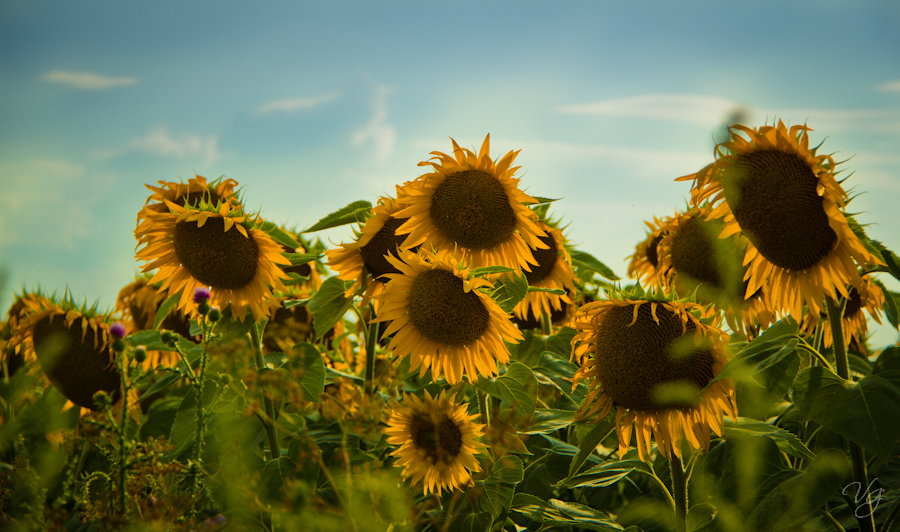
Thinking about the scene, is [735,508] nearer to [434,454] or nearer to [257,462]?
[434,454]

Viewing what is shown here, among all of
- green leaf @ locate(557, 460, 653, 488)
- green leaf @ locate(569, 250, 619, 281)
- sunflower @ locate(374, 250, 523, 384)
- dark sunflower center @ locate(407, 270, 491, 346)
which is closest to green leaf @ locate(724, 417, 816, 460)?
green leaf @ locate(557, 460, 653, 488)

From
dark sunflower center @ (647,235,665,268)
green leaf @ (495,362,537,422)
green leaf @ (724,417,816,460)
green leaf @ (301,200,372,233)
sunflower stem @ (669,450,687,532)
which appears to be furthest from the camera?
dark sunflower center @ (647,235,665,268)

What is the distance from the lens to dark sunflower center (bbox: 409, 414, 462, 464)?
213cm

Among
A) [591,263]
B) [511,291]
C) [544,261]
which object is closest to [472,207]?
[511,291]

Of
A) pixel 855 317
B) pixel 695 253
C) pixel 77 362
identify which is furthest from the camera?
pixel 855 317

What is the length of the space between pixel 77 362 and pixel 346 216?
147 cm

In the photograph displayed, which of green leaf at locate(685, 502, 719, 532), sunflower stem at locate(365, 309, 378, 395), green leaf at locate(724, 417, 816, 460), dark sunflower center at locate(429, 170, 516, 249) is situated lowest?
green leaf at locate(685, 502, 719, 532)

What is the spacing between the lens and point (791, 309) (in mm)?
1848

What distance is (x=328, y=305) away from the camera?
102 inches

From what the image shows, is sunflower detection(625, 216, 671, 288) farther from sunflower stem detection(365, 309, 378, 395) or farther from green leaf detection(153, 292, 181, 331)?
green leaf detection(153, 292, 181, 331)

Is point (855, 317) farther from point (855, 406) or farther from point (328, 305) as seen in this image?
point (328, 305)

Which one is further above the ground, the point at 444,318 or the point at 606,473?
the point at 444,318

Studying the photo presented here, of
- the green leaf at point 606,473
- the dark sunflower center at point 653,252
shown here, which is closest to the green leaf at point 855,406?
the green leaf at point 606,473

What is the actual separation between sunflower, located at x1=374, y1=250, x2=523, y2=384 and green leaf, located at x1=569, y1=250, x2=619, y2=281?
3.02 feet
